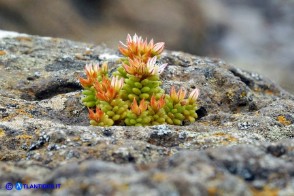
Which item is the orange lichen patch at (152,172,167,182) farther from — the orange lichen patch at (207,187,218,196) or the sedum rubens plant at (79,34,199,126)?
the sedum rubens plant at (79,34,199,126)

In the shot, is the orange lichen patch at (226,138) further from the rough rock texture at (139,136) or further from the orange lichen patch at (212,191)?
the orange lichen patch at (212,191)

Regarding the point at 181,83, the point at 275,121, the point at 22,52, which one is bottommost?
the point at 275,121

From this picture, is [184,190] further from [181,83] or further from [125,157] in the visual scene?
[181,83]

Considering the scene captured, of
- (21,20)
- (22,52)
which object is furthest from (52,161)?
(21,20)

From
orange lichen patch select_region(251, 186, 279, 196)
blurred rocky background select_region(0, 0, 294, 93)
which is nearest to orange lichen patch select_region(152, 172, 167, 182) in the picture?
orange lichen patch select_region(251, 186, 279, 196)

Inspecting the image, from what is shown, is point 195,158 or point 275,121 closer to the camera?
point 195,158
